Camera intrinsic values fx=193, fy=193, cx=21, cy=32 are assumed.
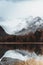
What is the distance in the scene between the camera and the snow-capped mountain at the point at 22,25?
2012 mm

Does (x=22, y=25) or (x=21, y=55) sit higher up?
(x=22, y=25)

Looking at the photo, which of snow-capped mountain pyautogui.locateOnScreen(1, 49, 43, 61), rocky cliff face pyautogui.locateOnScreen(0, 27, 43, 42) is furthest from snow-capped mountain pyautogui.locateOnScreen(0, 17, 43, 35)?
snow-capped mountain pyautogui.locateOnScreen(1, 49, 43, 61)

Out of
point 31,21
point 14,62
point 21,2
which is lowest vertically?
point 14,62

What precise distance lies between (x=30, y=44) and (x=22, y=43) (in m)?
0.08

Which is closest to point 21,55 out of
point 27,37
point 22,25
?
point 27,37

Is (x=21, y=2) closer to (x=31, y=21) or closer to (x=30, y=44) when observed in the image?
(x=31, y=21)

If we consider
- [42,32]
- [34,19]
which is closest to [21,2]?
[34,19]

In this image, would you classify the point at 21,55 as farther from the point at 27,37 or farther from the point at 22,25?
the point at 22,25

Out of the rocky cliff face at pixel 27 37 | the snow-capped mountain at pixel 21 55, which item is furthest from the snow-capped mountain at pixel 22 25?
the snow-capped mountain at pixel 21 55

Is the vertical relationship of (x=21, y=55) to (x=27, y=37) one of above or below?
below

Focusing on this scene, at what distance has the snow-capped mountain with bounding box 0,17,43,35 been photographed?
2.01 meters

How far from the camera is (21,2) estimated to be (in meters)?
2.07

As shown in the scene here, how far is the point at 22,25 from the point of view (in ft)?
6.66

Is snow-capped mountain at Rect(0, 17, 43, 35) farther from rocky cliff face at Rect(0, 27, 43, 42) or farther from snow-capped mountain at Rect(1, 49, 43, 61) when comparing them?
snow-capped mountain at Rect(1, 49, 43, 61)
